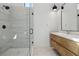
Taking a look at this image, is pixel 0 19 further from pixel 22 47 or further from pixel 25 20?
pixel 22 47

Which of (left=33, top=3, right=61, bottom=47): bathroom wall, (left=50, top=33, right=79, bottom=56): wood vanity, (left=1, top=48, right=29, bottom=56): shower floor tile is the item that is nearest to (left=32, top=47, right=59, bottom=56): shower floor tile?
(left=33, top=3, right=61, bottom=47): bathroom wall

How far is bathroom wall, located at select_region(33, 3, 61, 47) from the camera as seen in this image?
605 cm

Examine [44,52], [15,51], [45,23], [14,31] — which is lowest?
[44,52]

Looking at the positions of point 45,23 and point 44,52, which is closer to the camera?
point 44,52

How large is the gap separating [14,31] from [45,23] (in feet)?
10.5

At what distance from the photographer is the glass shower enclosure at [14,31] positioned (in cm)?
305

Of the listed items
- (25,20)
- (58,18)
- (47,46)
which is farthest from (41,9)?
(25,20)

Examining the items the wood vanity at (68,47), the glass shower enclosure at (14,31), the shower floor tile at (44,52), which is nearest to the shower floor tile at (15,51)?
the glass shower enclosure at (14,31)

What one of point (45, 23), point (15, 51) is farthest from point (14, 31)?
point (45, 23)

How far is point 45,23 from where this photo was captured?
6176 mm

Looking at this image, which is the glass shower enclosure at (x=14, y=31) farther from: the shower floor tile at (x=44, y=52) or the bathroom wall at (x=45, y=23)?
the bathroom wall at (x=45, y=23)

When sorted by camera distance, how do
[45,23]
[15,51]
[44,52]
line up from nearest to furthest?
[15,51] → [44,52] → [45,23]

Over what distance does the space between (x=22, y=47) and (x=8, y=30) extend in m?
0.51

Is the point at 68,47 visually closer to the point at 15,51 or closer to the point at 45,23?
the point at 15,51
